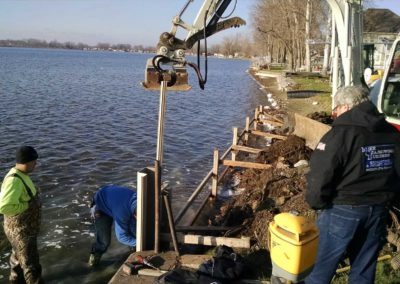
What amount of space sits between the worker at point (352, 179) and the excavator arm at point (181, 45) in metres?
2.42

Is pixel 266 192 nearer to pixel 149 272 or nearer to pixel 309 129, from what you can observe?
pixel 149 272

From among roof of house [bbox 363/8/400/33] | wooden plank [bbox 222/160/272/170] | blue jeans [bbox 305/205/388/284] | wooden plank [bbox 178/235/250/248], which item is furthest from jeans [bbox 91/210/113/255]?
roof of house [bbox 363/8/400/33]

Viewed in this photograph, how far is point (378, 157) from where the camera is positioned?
12.2 ft

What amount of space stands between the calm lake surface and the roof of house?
68.6 feet

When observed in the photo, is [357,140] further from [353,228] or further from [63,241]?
[63,241]

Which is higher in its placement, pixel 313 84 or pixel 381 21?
pixel 381 21

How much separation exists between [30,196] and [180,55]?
108 inches

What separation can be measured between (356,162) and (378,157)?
224mm

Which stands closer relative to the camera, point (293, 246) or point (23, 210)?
point (293, 246)

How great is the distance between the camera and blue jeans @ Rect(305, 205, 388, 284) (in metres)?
3.79

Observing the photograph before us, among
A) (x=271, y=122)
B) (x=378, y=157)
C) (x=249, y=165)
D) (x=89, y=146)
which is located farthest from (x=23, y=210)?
(x=271, y=122)

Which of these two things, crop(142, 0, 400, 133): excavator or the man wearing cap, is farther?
crop(142, 0, 400, 133): excavator

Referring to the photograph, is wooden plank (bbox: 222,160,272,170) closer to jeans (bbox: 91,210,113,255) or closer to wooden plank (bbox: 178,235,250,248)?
jeans (bbox: 91,210,113,255)

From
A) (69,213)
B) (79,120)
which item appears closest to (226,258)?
(69,213)
